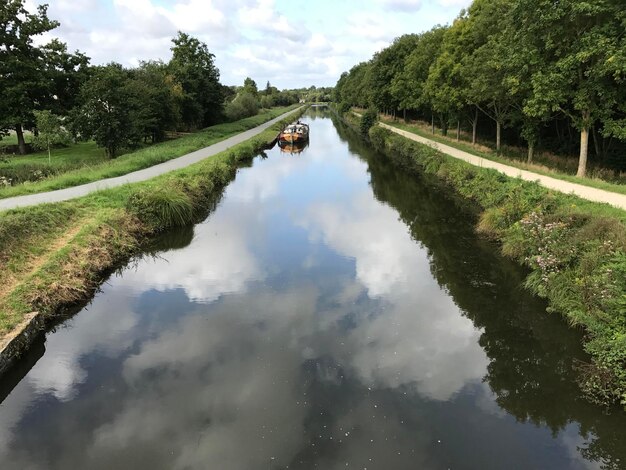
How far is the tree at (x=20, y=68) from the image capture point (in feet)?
97.8

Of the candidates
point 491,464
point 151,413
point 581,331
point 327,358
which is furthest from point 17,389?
point 581,331

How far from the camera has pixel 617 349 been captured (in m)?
7.41

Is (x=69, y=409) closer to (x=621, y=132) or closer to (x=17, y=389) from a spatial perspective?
(x=17, y=389)

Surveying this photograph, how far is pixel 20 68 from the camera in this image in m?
30.8

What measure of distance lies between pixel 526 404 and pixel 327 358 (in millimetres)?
3713

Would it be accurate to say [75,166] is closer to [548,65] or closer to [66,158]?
[66,158]

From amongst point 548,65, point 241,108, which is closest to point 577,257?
point 548,65

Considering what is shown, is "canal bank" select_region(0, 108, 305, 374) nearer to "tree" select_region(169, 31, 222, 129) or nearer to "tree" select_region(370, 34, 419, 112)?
"tree" select_region(169, 31, 222, 129)

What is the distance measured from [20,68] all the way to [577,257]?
120 feet

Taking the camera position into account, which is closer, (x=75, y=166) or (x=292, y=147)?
(x=75, y=166)

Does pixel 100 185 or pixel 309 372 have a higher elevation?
pixel 100 185

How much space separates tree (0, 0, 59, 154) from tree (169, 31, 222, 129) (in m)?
13.2

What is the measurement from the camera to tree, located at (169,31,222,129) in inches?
1827

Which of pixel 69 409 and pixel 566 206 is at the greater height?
pixel 566 206
